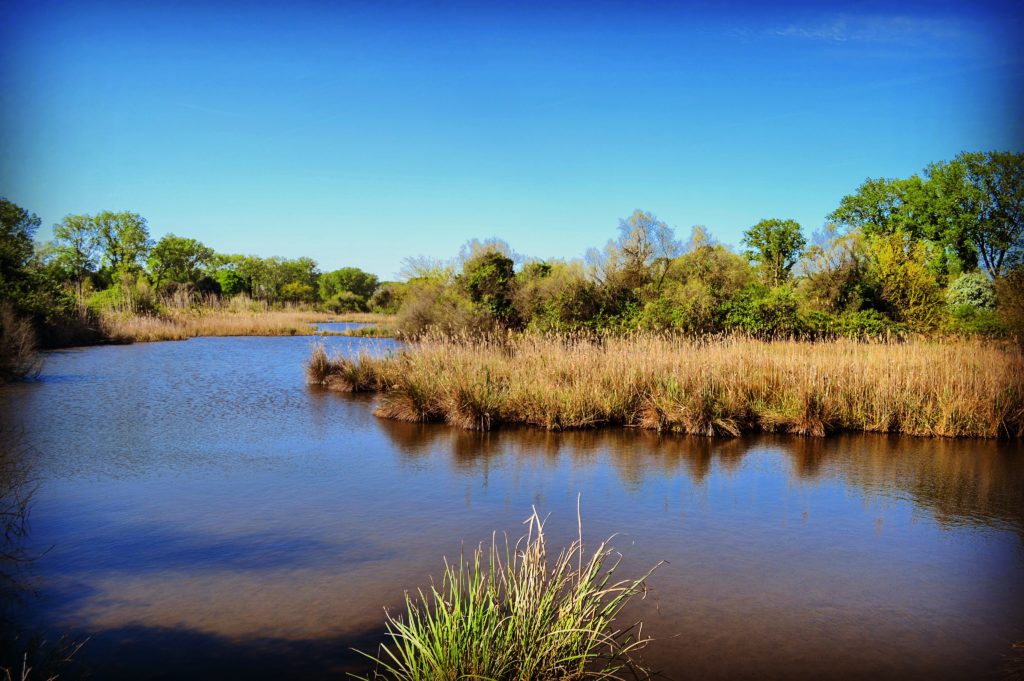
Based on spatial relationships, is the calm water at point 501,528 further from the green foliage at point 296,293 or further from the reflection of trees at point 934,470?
the green foliage at point 296,293

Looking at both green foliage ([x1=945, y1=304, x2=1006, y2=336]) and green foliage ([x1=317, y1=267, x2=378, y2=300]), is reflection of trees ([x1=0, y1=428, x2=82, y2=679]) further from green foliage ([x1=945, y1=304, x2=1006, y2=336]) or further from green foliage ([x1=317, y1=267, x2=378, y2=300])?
green foliage ([x1=317, y1=267, x2=378, y2=300])

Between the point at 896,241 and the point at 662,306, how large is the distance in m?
14.7

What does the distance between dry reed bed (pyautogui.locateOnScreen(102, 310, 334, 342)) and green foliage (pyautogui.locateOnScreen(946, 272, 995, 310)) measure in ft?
97.6

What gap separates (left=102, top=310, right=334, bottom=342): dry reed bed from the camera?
2967 centimetres

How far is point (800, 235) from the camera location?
114ft

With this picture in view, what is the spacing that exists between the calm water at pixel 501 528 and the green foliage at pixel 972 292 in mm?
16840

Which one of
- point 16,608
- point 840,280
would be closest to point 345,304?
point 840,280

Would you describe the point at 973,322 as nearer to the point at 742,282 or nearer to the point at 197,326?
the point at 742,282

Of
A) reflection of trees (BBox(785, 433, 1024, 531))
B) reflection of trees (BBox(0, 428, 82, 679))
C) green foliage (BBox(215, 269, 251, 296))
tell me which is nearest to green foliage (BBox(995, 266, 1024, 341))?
reflection of trees (BBox(785, 433, 1024, 531))

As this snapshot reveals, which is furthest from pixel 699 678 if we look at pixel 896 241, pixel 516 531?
pixel 896 241

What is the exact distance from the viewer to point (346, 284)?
73750 mm

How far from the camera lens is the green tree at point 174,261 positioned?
63.2 meters

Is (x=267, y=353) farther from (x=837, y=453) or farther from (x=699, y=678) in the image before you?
(x=699, y=678)

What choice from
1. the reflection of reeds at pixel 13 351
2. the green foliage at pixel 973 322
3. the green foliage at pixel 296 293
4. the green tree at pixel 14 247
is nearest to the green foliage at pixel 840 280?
the green foliage at pixel 973 322
